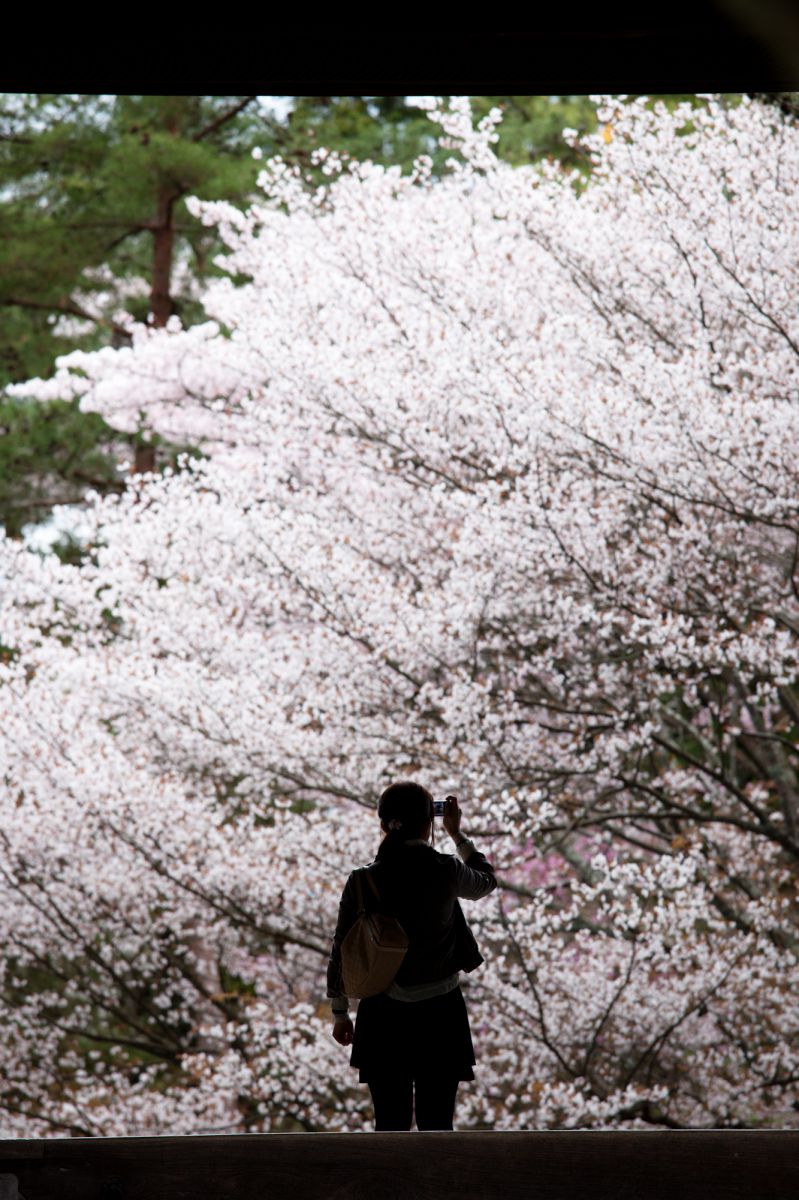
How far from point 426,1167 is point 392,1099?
97cm

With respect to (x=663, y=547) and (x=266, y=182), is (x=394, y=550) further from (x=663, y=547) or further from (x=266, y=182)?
(x=266, y=182)

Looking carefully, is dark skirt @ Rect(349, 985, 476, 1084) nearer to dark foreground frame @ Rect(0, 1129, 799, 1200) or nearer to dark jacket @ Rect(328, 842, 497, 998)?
dark jacket @ Rect(328, 842, 497, 998)

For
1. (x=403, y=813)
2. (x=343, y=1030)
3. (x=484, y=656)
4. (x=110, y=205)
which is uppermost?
(x=110, y=205)

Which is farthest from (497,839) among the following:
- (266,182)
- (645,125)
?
(266,182)

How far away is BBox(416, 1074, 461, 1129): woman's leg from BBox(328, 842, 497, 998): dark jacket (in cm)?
20

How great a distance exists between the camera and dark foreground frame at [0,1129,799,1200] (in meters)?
1.67

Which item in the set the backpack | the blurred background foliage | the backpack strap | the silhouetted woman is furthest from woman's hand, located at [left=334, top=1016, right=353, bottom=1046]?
the blurred background foliage

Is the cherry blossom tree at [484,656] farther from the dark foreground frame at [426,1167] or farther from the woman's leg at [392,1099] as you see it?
the dark foreground frame at [426,1167]

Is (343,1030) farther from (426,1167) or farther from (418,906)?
(426,1167)

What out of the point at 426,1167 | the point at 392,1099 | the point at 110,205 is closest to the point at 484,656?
the point at 392,1099

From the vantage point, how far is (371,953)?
253cm

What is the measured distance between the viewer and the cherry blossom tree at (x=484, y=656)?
5.29m

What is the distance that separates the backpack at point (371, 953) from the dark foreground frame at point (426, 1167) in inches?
32.3

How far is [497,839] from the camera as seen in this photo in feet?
18.6
